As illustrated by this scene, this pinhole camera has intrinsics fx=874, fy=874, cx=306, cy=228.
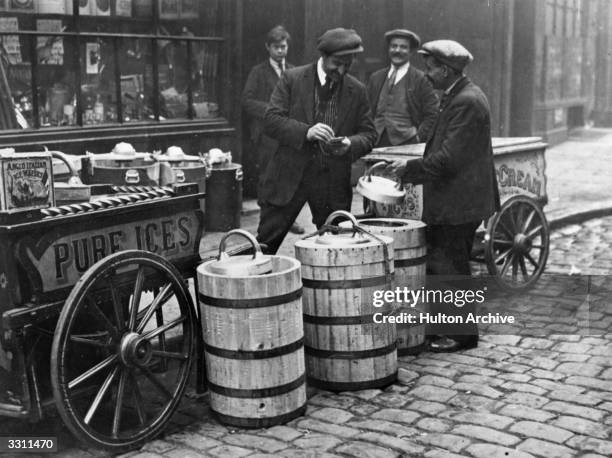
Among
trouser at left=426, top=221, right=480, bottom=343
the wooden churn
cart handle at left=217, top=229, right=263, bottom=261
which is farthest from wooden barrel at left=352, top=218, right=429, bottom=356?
cart handle at left=217, top=229, right=263, bottom=261

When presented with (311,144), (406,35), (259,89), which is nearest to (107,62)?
(259,89)

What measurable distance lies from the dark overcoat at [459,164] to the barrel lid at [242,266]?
61.7 inches

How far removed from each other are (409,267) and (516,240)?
1.68m

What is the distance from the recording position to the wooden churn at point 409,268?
522cm

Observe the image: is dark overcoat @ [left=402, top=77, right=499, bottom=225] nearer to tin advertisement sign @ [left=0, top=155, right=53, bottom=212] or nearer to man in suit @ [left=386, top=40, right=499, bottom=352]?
man in suit @ [left=386, top=40, right=499, bottom=352]

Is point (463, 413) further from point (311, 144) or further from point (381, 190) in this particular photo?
point (311, 144)

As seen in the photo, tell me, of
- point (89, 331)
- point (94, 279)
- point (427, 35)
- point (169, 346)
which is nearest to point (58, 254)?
point (94, 279)

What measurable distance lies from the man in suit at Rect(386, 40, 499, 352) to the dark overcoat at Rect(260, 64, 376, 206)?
41 centimetres

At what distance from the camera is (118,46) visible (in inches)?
320

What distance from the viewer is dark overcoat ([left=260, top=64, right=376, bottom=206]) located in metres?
5.77

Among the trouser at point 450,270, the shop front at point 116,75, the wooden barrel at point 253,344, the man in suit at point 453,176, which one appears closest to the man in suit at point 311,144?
the man in suit at point 453,176

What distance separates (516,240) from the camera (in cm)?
663

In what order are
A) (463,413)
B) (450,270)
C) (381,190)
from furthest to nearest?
(450,270), (381,190), (463,413)

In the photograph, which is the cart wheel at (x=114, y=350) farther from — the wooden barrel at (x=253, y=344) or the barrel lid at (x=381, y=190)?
the barrel lid at (x=381, y=190)
